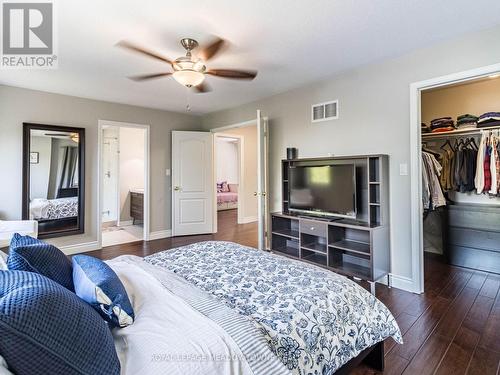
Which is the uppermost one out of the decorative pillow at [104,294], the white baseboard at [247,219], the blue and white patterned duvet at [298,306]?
the decorative pillow at [104,294]

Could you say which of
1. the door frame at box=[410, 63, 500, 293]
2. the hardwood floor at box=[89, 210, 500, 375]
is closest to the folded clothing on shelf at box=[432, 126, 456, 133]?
the door frame at box=[410, 63, 500, 293]

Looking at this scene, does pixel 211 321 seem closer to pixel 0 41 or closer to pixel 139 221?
pixel 0 41

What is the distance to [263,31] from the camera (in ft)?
7.88

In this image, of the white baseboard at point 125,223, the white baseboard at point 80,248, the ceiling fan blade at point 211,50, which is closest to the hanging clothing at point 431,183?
the ceiling fan blade at point 211,50

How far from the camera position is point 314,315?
1272 mm

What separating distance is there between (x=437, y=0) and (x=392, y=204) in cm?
188

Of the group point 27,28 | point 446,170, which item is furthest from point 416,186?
point 27,28

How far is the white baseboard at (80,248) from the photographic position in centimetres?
422

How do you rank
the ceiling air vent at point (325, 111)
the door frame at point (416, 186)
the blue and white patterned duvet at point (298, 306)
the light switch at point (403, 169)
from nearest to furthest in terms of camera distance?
the blue and white patterned duvet at point (298, 306) < the door frame at point (416, 186) < the light switch at point (403, 169) < the ceiling air vent at point (325, 111)

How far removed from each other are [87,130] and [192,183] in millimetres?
1982

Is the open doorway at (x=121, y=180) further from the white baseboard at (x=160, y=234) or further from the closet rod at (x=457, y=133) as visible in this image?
the closet rod at (x=457, y=133)

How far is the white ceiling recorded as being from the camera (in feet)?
6.77

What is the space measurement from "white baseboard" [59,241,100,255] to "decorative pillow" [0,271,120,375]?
13.0 feet

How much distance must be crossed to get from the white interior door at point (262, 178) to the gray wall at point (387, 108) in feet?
1.41
